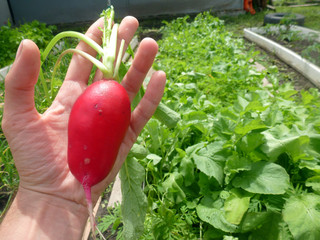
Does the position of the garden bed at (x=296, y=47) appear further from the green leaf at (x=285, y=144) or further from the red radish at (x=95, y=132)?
the red radish at (x=95, y=132)

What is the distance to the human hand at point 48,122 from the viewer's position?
1.13 meters

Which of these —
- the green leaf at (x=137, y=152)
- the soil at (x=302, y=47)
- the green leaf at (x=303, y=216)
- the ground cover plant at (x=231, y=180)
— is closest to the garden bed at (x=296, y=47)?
the soil at (x=302, y=47)

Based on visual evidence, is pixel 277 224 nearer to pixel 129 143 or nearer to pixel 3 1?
pixel 129 143

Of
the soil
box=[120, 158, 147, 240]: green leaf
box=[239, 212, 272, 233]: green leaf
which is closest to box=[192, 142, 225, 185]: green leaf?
box=[239, 212, 272, 233]: green leaf

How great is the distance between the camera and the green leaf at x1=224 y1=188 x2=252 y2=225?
141 cm

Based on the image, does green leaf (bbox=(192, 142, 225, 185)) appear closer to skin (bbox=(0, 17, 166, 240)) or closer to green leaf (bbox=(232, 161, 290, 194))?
green leaf (bbox=(232, 161, 290, 194))

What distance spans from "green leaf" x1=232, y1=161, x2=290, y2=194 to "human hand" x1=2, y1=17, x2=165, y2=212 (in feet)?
2.15

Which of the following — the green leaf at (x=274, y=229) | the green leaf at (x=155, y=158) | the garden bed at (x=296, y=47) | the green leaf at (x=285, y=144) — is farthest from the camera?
the garden bed at (x=296, y=47)

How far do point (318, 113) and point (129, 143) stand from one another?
4.28ft

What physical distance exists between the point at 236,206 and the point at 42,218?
927mm

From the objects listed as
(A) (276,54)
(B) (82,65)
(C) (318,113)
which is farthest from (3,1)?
(C) (318,113)

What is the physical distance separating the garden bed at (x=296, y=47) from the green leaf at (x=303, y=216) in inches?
104

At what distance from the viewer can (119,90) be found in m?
1.18

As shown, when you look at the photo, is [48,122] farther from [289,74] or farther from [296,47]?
[296,47]
